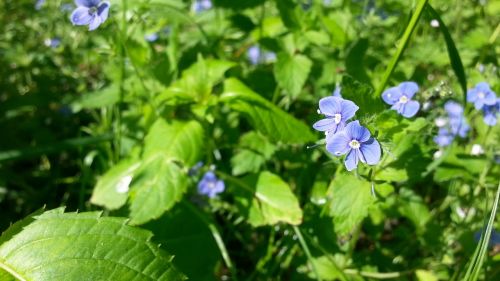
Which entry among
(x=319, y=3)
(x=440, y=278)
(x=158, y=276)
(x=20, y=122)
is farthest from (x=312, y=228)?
(x=20, y=122)

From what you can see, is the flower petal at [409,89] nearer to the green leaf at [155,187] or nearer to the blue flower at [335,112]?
the blue flower at [335,112]

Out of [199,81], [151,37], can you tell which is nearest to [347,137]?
[199,81]

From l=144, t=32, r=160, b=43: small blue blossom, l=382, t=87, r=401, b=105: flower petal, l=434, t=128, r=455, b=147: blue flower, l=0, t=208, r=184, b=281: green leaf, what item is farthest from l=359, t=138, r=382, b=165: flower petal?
l=144, t=32, r=160, b=43: small blue blossom

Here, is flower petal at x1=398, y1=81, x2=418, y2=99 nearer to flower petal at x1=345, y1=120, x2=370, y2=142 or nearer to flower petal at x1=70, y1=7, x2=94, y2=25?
flower petal at x1=345, y1=120, x2=370, y2=142

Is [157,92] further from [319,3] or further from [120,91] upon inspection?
[319,3]

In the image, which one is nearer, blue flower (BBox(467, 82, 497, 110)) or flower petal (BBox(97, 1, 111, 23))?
flower petal (BBox(97, 1, 111, 23))

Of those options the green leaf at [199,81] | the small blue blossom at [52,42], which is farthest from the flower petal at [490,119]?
the small blue blossom at [52,42]

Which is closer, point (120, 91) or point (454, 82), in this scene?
point (120, 91)
